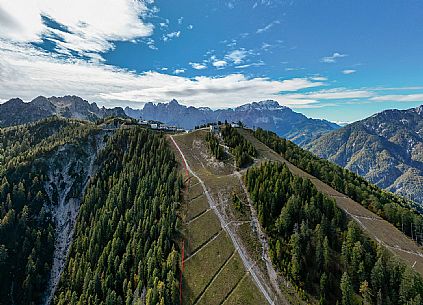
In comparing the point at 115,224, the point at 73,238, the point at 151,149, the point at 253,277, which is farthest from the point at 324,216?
the point at 73,238

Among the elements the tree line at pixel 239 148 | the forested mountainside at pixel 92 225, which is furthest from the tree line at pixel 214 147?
the forested mountainside at pixel 92 225

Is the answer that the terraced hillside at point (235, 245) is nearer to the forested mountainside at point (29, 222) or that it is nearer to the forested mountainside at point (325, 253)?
the forested mountainside at point (325, 253)

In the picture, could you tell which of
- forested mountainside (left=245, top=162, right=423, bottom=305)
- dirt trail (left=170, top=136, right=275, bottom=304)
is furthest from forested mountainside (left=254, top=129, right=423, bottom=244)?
dirt trail (left=170, top=136, right=275, bottom=304)

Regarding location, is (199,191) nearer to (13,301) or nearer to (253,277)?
(253,277)

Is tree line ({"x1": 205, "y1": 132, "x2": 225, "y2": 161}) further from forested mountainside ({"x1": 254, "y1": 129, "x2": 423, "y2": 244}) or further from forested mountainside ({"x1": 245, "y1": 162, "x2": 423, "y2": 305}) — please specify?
forested mountainside ({"x1": 245, "y1": 162, "x2": 423, "y2": 305})

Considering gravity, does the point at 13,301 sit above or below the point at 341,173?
below

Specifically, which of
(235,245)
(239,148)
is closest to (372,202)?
(239,148)
